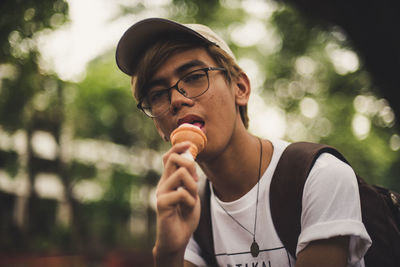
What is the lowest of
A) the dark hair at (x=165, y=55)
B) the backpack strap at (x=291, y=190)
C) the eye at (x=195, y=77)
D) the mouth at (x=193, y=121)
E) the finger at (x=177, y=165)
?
the backpack strap at (x=291, y=190)

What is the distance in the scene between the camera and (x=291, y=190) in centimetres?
220

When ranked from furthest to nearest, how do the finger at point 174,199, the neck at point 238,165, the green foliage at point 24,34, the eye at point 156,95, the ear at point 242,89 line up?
1. the green foliage at point 24,34
2. the ear at point 242,89
3. the neck at point 238,165
4. the eye at point 156,95
5. the finger at point 174,199

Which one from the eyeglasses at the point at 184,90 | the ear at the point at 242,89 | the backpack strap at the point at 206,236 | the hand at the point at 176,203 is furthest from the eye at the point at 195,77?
Answer: the backpack strap at the point at 206,236

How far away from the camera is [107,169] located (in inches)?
1194

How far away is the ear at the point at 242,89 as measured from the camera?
288 centimetres

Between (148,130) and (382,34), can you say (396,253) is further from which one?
(148,130)

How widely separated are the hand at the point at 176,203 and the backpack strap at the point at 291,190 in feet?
2.18

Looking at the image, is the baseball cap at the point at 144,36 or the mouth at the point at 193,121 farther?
the baseball cap at the point at 144,36

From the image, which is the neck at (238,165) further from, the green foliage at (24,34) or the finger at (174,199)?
the green foliage at (24,34)

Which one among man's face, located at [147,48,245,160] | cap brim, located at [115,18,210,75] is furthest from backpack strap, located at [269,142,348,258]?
cap brim, located at [115,18,210,75]

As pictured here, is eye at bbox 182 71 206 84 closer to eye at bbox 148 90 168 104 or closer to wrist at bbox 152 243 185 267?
eye at bbox 148 90 168 104

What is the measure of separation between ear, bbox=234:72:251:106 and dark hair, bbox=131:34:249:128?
15 centimetres

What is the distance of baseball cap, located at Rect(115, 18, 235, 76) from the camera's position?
258 cm

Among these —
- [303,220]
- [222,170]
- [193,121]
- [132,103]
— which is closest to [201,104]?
[193,121]
